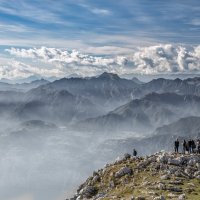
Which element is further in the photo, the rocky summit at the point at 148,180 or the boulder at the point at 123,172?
the boulder at the point at 123,172

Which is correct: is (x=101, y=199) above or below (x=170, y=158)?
below

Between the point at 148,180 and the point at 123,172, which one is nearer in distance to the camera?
the point at 148,180

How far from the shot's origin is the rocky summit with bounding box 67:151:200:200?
2530 inches

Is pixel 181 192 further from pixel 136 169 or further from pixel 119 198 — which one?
pixel 136 169

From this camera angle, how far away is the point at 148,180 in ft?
241

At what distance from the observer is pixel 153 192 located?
62.4 metres

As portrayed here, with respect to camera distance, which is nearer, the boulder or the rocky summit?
the rocky summit

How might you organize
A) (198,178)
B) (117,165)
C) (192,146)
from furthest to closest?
(192,146) → (117,165) → (198,178)

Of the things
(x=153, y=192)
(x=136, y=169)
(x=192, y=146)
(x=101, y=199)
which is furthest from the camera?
(x=192, y=146)

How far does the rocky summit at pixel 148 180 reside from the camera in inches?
2530

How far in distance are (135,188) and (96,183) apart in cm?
1783

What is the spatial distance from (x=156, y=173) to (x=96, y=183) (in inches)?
602

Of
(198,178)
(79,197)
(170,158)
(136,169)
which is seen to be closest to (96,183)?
(79,197)

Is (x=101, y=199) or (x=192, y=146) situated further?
(x=192, y=146)
